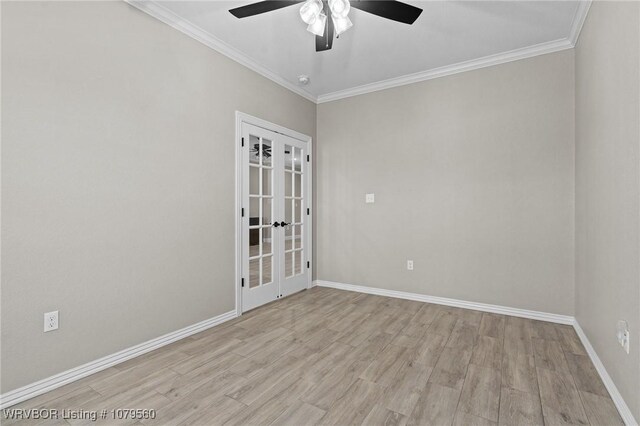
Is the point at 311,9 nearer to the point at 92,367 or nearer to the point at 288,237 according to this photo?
the point at 288,237

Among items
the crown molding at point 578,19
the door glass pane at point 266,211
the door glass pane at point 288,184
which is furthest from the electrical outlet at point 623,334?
the door glass pane at point 288,184

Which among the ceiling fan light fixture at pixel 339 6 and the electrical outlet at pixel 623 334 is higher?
the ceiling fan light fixture at pixel 339 6

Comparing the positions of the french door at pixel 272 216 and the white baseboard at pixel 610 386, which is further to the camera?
the french door at pixel 272 216

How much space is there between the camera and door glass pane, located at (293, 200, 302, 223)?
414cm

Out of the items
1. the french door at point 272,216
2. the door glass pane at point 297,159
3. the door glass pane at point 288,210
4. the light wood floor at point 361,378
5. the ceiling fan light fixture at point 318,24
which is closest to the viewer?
the light wood floor at point 361,378

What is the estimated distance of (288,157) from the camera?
4035 mm

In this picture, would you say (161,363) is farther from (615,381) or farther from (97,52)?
(615,381)

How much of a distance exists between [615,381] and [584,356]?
60 cm

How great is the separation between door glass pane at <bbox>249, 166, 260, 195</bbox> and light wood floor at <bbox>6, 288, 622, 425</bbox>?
140cm

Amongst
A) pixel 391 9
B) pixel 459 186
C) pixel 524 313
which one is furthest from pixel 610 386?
pixel 391 9

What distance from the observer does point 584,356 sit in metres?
2.32

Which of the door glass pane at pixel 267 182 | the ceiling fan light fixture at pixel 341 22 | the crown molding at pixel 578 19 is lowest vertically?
the door glass pane at pixel 267 182

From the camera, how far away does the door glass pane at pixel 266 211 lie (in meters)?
3.62

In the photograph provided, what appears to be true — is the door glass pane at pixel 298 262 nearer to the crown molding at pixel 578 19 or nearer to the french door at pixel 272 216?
the french door at pixel 272 216
